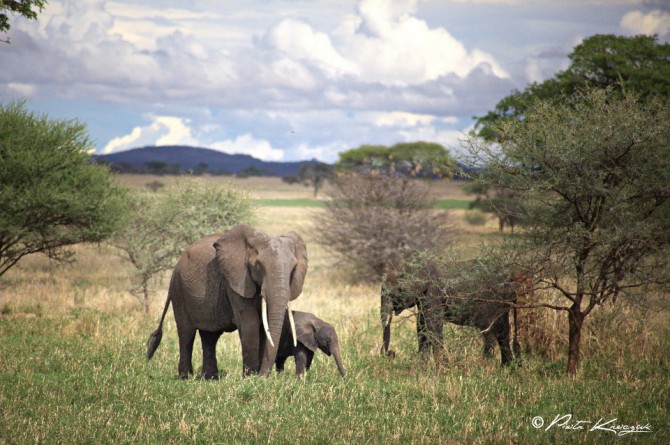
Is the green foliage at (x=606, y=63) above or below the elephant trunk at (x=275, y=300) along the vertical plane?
above

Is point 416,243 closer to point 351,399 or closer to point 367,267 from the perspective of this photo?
point 367,267

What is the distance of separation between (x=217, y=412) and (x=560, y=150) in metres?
6.53

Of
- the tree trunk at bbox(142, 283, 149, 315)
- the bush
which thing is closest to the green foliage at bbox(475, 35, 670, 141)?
the tree trunk at bbox(142, 283, 149, 315)

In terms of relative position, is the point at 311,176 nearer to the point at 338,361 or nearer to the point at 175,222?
the point at 175,222

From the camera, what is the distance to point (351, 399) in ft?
31.3

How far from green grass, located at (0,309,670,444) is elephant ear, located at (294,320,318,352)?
18.7 inches

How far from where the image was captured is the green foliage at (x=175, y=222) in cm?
2111

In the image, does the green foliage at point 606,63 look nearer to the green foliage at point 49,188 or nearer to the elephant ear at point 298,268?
the green foliage at point 49,188

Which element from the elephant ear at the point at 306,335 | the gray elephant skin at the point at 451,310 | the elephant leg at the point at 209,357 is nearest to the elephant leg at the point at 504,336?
the gray elephant skin at the point at 451,310

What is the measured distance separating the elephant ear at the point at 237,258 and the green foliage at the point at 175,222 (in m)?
10.0

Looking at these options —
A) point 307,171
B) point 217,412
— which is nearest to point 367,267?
point 217,412

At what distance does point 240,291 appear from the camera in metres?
10.7

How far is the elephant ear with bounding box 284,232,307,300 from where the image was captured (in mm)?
10766

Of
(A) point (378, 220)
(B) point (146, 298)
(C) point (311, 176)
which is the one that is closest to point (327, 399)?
(B) point (146, 298)
